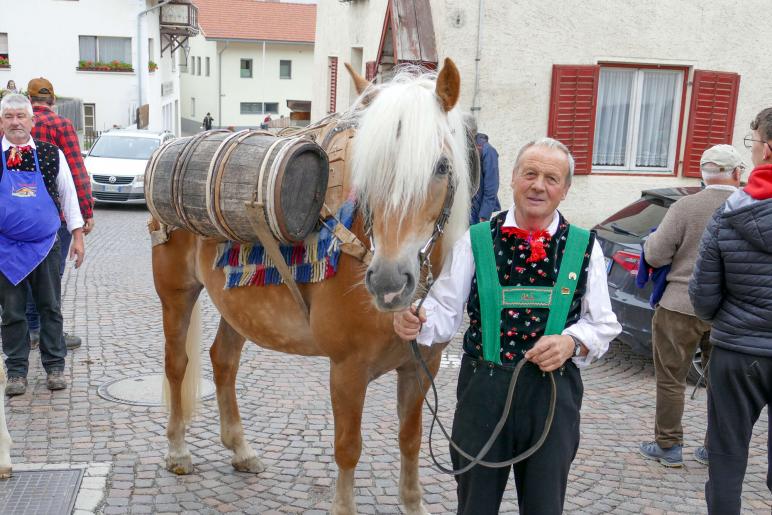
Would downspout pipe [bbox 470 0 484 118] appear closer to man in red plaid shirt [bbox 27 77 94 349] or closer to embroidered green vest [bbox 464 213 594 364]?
man in red plaid shirt [bbox 27 77 94 349]

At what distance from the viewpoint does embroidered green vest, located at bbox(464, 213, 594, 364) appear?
2533 millimetres

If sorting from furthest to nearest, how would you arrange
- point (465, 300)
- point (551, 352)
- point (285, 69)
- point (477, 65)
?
1. point (285, 69)
2. point (477, 65)
3. point (465, 300)
4. point (551, 352)

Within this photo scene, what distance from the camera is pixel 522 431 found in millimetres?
2633

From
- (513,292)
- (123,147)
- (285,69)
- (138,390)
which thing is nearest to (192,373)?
(138,390)

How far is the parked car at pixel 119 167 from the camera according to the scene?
1625 cm

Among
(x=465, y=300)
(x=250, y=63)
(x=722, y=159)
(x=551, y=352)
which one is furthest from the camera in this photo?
(x=250, y=63)

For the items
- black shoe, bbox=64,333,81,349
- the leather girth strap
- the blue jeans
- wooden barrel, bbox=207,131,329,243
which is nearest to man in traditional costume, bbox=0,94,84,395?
the blue jeans

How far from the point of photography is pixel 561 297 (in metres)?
2.53

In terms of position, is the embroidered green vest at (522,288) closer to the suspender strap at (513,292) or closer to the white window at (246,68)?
the suspender strap at (513,292)

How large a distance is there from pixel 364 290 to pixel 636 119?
30.1ft

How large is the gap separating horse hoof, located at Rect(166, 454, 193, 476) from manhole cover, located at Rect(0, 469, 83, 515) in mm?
465

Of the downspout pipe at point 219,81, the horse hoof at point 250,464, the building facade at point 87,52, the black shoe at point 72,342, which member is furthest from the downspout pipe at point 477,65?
the downspout pipe at point 219,81

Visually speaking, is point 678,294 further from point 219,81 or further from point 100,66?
point 219,81

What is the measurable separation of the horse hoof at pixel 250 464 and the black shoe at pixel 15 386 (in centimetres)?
191
